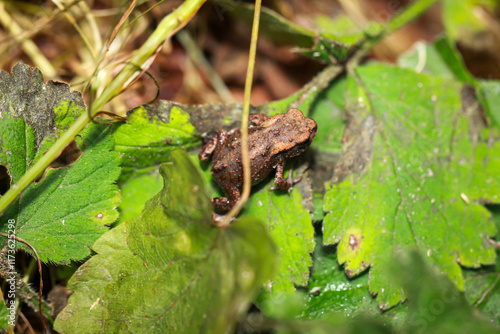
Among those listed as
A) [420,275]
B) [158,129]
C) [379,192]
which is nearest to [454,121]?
[379,192]

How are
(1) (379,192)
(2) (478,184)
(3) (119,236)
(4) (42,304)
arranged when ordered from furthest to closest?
(2) (478,184) → (1) (379,192) → (4) (42,304) → (3) (119,236)

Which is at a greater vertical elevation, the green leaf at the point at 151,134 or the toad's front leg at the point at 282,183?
the green leaf at the point at 151,134

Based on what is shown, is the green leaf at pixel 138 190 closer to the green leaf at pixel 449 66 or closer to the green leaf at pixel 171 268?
the green leaf at pixel 171 268

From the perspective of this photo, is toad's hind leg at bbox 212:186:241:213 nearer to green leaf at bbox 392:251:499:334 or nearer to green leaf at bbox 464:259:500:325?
green leaf at bbox 392:251:499:334

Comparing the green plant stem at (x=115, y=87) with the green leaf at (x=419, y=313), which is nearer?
the green leaf at (x=419, y=313)

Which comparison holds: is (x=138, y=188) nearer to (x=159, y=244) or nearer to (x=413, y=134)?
(x=159, y=244)

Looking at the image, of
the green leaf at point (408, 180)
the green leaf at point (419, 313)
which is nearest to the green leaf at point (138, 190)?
the green leaf at point (408, 180)

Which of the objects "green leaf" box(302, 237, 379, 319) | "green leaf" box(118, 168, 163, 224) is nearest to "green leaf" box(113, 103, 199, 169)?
"green leaf" box(118, 168, 163, 224)
